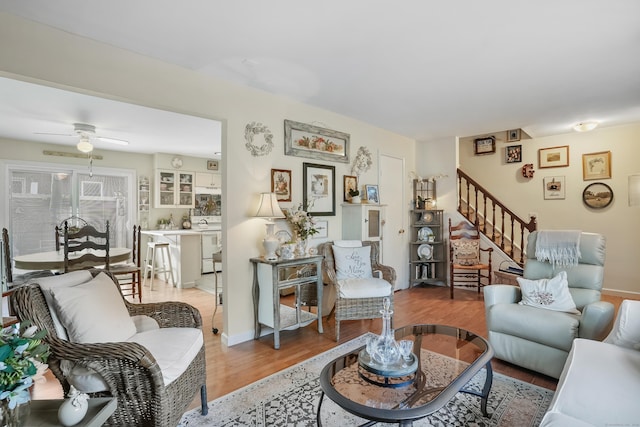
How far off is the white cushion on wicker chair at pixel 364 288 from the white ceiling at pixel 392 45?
198 cm

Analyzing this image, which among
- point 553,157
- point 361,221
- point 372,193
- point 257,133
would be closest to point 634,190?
point 553,157

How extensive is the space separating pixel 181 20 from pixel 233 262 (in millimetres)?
1990

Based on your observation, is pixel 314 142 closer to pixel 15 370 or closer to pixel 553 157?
pixel 15 370

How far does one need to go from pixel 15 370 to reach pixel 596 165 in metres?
6.61

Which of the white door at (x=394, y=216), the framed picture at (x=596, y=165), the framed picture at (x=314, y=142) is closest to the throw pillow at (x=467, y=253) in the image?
the white door at (x=394, y=216)

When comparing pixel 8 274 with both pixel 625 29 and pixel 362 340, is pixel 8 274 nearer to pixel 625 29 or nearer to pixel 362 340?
pixel 362 340

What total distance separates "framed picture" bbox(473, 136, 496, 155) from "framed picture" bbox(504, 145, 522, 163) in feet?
0.74

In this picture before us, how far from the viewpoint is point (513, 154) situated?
18.9ft

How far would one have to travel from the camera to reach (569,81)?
3.17 meters

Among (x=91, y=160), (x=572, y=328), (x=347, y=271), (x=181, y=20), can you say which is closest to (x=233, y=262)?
Answer: (x=347, y=271)

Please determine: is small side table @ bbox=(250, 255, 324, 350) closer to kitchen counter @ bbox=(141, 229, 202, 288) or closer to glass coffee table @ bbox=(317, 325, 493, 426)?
glass coffee table @ bbox=(317, 325, 493, 426)

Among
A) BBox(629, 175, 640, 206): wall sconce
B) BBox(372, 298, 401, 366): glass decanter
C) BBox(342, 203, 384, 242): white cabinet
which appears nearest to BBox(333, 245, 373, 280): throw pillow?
BBox(342, 203, 384, 242): white cabinet

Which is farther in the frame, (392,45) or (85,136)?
Answer: (85,136)

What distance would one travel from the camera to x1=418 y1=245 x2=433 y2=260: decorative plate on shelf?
5.35 m
